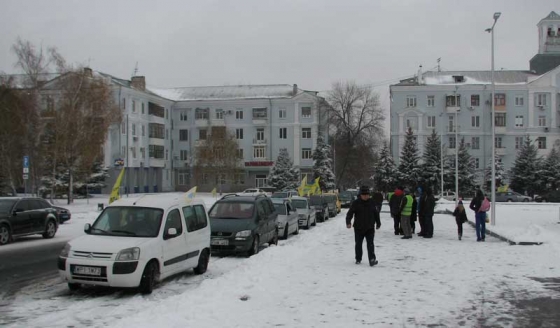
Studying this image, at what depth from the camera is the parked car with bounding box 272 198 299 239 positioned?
770 inches

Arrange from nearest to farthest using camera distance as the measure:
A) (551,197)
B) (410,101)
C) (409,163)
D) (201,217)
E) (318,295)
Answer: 1. (318,295)
2. (201,217)
3. (551,197)
4. (409,163)
5. (410,101)

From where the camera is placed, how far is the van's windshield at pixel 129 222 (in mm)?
10016

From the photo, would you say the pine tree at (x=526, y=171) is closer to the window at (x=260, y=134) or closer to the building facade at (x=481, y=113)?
the building facade at (x=481, y=113)

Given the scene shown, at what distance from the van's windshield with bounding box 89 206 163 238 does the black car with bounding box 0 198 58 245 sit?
868cm

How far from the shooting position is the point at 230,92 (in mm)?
80875

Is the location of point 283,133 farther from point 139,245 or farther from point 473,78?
point 139,245

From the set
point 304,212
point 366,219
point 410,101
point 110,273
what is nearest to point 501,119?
point 410,101

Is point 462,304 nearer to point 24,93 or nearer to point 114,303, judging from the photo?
point 114,303

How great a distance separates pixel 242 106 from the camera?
255 ft

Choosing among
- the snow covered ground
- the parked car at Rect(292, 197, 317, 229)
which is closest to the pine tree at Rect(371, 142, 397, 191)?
the parked car at Rect(292, 197, 317, 229)

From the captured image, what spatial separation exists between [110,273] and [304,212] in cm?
1588

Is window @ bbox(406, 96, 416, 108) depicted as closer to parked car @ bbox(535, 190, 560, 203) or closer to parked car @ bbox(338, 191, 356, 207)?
parked car @ bbox(535, 190, 560, 203)

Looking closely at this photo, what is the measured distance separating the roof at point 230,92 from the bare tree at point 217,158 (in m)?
16.2

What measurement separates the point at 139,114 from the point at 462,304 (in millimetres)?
65853
